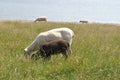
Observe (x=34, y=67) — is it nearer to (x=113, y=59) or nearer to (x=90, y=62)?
(x=90, y=62)

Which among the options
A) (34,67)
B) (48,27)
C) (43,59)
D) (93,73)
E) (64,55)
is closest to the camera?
(93,73)

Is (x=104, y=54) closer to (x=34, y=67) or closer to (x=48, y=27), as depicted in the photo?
(x=34, y=67)

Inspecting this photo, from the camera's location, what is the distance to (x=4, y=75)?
6.71 m

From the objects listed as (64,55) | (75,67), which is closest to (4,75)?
(75,67)

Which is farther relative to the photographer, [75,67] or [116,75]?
[75,67]

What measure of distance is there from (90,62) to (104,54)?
1.61m

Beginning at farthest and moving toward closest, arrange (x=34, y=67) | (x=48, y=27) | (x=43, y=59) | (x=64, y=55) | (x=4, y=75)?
(x=48, y=27)
(x=64, y=55)
(x=43, y=59)
(x=34, y=67)
(x=4, y=75)

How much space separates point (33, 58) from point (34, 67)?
4.78 ft

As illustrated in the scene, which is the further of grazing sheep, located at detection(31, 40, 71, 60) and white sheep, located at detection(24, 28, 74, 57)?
white sheep, located at detection(24, 28, 74, 57)

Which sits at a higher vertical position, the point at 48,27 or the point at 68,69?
the point at 68,69

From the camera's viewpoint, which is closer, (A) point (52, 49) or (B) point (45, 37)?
(A) point (52, 49)

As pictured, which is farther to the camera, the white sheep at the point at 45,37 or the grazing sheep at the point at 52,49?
the white sheep at the point at 45,37

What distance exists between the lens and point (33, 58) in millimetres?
9305

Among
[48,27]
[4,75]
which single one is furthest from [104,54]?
[48,27]
